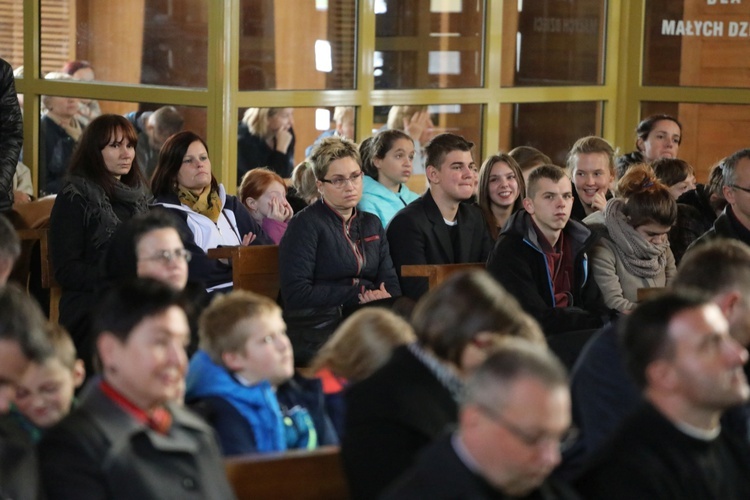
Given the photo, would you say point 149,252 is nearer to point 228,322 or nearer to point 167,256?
point 167,256

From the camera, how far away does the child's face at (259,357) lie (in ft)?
10.3

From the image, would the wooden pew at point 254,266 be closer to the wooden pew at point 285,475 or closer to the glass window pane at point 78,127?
the glass window pane at point 78,127

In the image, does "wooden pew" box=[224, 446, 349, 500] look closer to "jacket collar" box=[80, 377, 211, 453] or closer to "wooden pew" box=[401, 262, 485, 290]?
"jacket collar" box=[80, 377, 211, 453]

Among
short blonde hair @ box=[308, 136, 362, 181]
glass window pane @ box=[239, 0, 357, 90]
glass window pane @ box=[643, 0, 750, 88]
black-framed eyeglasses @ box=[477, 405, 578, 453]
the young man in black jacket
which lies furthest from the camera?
glass window pane @ box=[643, 0, 750, 88]

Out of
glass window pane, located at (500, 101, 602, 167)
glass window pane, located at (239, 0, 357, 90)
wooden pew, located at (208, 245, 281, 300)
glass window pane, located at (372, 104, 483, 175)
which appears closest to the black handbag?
wooden pew, located at (208, 245, 281, 300)

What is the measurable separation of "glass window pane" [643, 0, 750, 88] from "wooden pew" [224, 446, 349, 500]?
5.50 metres

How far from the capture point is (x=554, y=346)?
15.0ft

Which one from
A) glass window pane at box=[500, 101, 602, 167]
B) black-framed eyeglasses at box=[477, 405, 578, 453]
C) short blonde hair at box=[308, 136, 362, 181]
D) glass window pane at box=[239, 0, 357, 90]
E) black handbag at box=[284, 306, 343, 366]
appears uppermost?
glass window pane at box=[239, 0, 357, 90]

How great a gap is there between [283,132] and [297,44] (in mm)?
456

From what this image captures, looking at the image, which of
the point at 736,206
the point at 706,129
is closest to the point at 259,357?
the point at 736,206

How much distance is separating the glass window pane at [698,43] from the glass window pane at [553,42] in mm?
322

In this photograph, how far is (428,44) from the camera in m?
7.22

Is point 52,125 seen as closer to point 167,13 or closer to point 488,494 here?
point 167,13

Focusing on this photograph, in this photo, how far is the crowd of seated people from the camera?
236 cm
